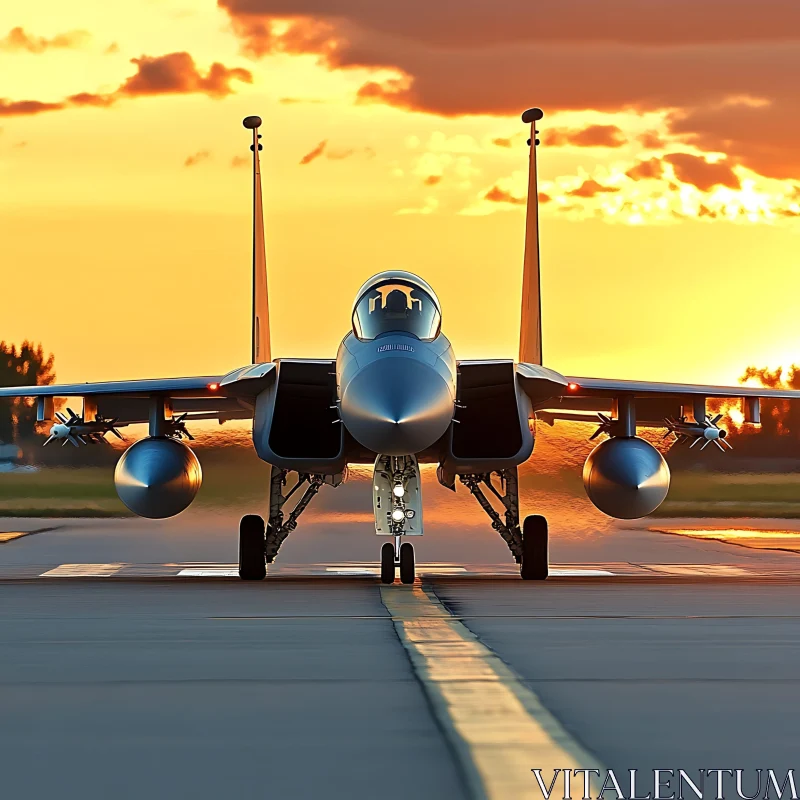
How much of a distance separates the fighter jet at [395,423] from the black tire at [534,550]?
0.05 feet

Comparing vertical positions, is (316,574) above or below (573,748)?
below

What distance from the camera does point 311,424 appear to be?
1736cm

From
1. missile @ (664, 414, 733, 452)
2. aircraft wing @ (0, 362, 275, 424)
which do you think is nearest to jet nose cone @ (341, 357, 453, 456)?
aircraft wing @ (0, 362, 275, 424)

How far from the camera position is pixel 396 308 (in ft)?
53.2

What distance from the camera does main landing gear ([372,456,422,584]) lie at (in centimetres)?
1661

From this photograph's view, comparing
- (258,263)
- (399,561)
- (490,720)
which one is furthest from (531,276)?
(490,720)

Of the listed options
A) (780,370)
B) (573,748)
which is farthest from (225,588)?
(780,370)

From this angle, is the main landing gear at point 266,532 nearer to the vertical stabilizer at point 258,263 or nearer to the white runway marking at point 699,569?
the white runway marking at point 699,569

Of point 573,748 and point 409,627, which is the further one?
point 409,627

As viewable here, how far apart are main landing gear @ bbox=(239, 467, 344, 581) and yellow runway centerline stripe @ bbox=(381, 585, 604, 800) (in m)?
7.98

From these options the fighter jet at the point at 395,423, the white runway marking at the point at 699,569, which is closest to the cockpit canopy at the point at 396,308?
the fighter jet at the point at 395,423

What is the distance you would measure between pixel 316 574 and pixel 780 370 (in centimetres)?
2434

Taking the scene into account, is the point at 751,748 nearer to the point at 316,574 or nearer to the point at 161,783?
the point at 161,783

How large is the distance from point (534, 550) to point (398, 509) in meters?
2.19
